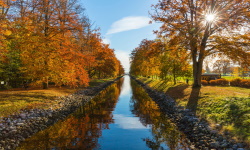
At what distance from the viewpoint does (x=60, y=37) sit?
2045cm

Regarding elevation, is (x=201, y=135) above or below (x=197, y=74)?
below

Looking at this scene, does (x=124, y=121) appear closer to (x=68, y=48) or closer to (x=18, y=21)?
(x=68, y=48)

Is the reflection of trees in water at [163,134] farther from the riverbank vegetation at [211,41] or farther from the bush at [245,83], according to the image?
the bush at [245,83]

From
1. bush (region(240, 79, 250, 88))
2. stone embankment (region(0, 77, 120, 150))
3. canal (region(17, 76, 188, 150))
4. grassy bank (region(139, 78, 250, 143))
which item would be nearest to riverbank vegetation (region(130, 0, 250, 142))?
grassy bank (region(139, 78, 250, 143))

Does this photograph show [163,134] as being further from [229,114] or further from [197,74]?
[197,74]

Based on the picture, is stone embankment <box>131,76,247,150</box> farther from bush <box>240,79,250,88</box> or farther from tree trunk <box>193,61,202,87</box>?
bush <box>240,79,250,88</box>

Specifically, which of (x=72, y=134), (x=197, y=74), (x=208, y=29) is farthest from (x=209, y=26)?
(x=72, y=134)

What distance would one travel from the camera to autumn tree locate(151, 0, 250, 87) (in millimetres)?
16750

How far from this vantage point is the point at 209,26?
19.0 metres

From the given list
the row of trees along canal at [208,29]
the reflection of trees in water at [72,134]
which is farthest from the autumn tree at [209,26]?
the reflection of trees in water at [72,134]

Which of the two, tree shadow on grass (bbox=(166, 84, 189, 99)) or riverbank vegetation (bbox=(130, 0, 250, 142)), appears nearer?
riverbank vegetation (bbox=(130, 0, 250, 142))

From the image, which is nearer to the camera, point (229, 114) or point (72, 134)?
point (229, 114)

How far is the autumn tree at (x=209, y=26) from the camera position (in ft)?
55.0

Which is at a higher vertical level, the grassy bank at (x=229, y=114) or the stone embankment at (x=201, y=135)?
the grassy bank at (x=229, y=114)
